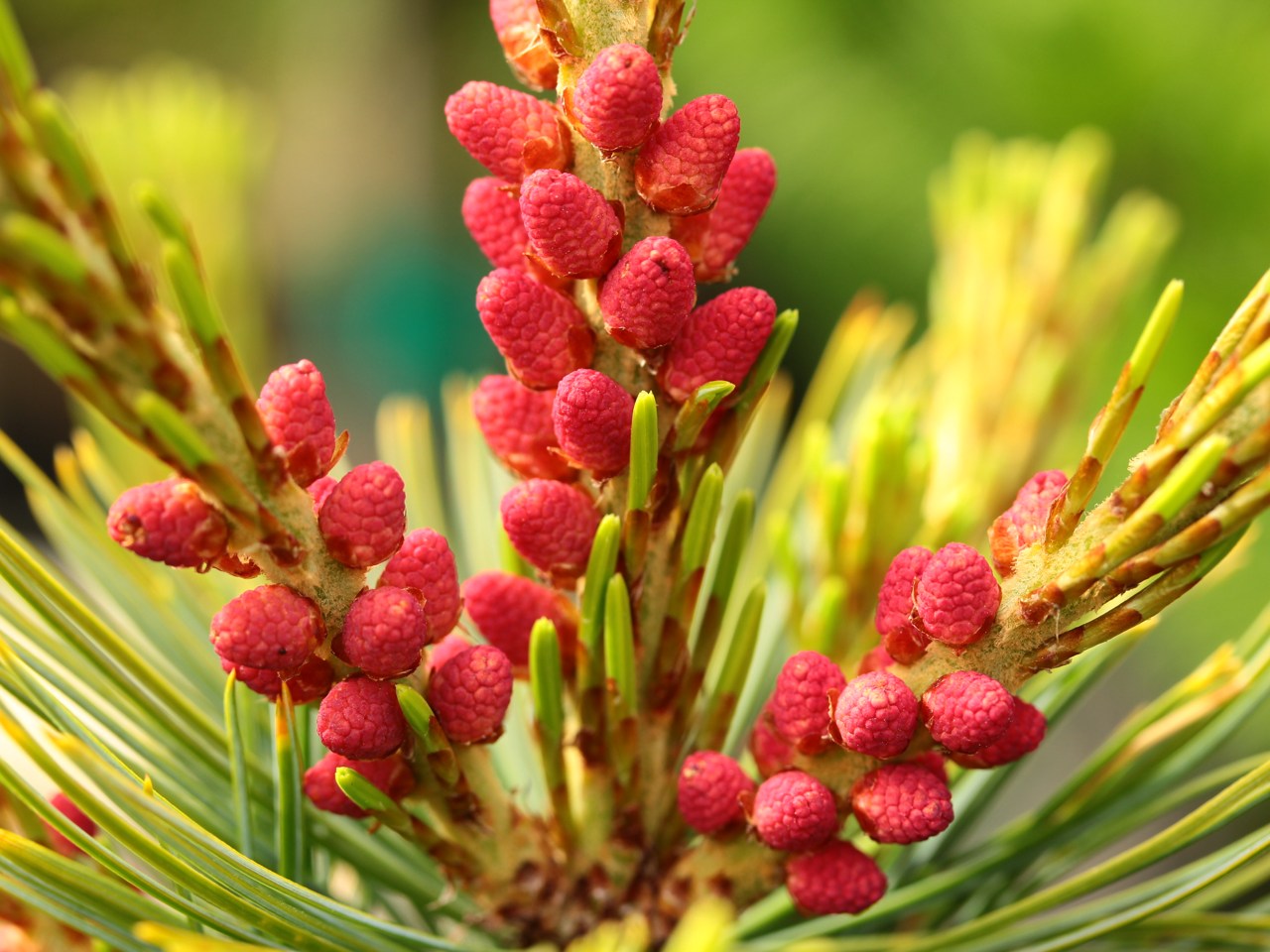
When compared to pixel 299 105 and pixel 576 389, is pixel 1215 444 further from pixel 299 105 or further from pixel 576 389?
pixel 299 105

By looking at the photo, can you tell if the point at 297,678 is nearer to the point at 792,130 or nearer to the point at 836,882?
the point at 836,882

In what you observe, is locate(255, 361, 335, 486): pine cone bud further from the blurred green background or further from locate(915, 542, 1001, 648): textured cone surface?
the blurred green background

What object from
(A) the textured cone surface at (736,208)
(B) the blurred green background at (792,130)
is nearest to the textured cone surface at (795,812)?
(A) the textured cone surface at (736,208)

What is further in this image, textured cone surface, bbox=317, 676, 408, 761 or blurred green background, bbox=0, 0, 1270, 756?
blurred green background, bbox=0, 0, 1270, 756

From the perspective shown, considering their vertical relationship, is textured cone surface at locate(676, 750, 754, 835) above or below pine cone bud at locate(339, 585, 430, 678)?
above

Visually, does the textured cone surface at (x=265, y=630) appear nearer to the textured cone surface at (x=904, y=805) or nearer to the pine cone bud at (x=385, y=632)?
the pine cone bud at (x=385, y=632)

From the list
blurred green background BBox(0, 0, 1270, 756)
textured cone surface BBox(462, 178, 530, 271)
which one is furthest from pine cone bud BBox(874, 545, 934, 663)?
blurred green background BBox(0, 0, 1270, 756)
